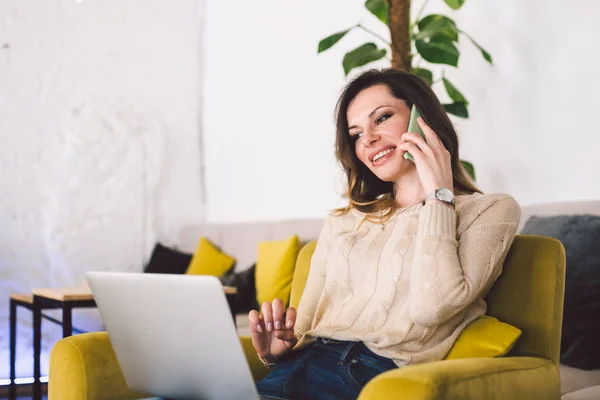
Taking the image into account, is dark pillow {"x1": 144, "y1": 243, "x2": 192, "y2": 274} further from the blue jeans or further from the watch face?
the watch face

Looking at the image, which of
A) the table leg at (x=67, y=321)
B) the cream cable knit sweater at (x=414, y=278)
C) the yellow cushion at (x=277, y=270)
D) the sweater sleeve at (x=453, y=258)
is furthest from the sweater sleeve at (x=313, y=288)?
the yellow cushion at (x=277, y=270)

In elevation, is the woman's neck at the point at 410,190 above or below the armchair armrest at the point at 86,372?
above

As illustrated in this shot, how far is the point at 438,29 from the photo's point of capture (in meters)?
2.63

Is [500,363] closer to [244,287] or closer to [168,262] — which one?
[244,287]

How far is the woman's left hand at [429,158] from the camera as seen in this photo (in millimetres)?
1478

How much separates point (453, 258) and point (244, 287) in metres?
2.39

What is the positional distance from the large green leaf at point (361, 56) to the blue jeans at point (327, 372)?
149 cm

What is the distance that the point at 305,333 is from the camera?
1.58 metres

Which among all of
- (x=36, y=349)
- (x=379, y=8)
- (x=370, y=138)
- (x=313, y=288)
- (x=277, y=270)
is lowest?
(x=36, y=349)

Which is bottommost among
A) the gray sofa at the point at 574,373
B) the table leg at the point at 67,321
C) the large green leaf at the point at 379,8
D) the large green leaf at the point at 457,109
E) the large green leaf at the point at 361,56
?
the table leg at the point at 67,321

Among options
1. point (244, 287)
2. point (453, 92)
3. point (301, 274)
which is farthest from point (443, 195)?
point (244, 287)

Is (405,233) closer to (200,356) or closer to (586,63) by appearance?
(200,356)

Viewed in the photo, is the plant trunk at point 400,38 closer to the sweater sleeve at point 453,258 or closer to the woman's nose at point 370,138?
the woman's nose at point 370,138

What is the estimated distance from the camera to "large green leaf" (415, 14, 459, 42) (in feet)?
8.63
